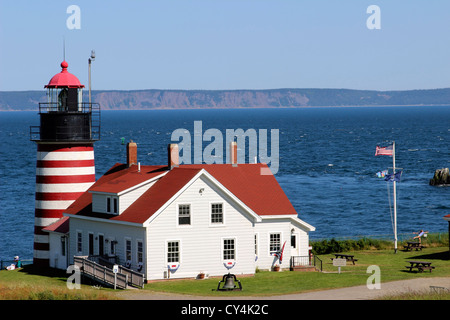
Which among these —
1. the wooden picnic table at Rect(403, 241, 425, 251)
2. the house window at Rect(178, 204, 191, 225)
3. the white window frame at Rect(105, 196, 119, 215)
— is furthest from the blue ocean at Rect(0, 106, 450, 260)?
the wooden picnic table at Rect(403, 241, 425, 251)

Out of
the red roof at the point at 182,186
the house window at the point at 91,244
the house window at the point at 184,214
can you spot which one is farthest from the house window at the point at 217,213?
the house window at the point at 91,244

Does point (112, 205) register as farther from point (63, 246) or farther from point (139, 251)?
point (63, 246)

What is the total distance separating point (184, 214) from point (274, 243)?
680cm

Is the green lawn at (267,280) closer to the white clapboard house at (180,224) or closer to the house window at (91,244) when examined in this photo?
the white clapboard house at (180,224)

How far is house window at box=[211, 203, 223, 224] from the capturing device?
43.5 meters

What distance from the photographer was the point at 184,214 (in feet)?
140

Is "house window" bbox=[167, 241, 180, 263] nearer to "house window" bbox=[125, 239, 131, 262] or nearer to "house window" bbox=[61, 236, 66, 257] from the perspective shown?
"house window" bbox=[125, 239, 131, 262]

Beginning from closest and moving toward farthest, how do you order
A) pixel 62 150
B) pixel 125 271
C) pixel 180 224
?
pixel 125 271, pixel 180 224, pixel 62 150

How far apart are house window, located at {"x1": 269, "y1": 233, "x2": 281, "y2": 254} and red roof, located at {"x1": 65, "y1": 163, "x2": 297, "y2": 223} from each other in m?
1.30

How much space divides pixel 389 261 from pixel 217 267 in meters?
11.7

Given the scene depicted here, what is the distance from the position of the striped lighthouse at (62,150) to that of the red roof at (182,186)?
1.17 meters

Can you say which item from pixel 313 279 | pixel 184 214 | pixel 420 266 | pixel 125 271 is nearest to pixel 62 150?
pixel 184 214
